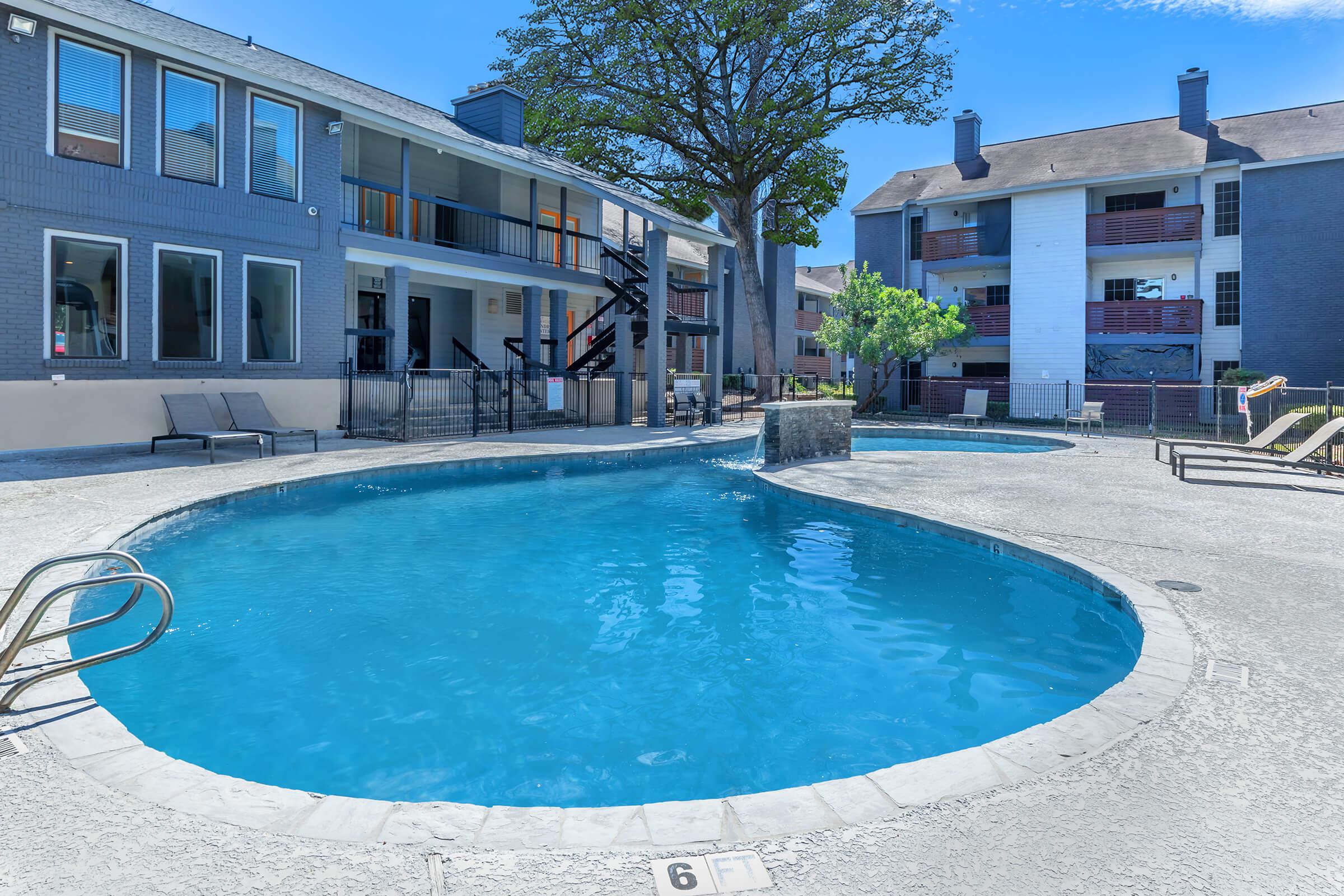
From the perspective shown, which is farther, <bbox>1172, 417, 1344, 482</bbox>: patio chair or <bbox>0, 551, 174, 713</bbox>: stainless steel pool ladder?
<bbox>1172, 417, 1344, 482</bbox>: patio chair

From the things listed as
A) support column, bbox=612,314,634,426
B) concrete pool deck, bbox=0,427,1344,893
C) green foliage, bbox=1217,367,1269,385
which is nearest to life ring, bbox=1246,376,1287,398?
green foliage, bbox=1217,367,1269,385

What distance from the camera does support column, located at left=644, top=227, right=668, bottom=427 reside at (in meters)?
20.3

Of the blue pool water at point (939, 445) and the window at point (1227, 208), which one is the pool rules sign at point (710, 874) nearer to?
the blue pool water at point (939, 445)

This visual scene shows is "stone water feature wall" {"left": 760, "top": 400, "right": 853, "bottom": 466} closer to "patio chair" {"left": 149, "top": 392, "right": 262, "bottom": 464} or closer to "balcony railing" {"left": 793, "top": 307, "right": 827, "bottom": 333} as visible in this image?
"patio chair" {"left": 149, "top": 392, "right": 262, "bottom": 464}

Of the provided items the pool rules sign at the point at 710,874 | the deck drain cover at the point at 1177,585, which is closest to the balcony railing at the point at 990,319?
the deck drain cover at the point at 1177,585

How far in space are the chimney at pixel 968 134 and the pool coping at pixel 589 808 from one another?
31.9 meters

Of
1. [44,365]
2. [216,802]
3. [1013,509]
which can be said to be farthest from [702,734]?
[44,365]

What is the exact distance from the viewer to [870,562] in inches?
303

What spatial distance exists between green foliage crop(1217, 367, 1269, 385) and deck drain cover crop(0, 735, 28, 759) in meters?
28.1

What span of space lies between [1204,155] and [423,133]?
24518mm

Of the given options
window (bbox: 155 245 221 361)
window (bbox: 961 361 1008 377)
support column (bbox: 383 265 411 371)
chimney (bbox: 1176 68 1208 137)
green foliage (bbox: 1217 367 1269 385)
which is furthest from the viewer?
window (bbox: 961 361 1008 377)

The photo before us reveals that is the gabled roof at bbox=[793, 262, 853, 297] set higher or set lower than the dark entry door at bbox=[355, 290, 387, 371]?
higher

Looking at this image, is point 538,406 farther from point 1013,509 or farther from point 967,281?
point 967,281

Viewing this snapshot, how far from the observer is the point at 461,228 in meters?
21.2
